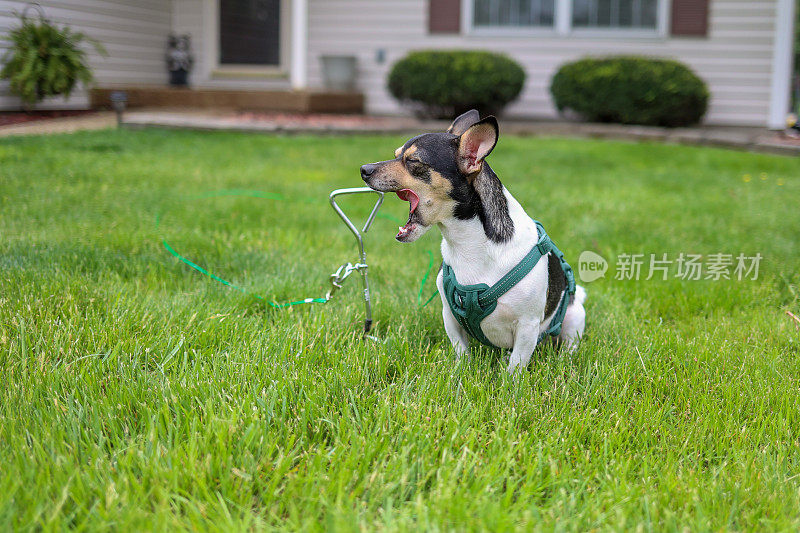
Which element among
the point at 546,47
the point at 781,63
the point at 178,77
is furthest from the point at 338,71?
the point at 781,63

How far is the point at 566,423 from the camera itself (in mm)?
A: 2143

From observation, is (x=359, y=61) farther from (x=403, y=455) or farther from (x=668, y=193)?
(x=403, y=455)

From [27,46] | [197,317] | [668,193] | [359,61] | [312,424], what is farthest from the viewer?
[359,61]

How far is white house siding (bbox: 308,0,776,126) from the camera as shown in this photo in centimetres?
1198

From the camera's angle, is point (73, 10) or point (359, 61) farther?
point (359, 61)

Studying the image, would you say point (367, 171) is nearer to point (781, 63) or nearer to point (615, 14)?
point (615, 14)

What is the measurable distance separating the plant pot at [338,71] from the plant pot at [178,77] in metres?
2.68

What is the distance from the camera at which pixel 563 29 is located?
12.4m

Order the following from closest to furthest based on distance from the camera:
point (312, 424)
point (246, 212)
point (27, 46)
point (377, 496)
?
point (377, 496) < point (312, 424) < point (246, 212) < point (27, 46)

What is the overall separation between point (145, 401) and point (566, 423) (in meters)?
1.26

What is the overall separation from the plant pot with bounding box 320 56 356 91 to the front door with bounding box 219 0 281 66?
218 cm

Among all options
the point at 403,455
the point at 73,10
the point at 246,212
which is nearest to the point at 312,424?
the point at 403,455

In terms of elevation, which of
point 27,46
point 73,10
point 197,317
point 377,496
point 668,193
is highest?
point 73,10

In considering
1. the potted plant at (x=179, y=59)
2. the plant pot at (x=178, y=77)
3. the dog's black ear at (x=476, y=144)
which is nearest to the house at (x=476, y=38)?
the potted plant at (x=179, y=59)
